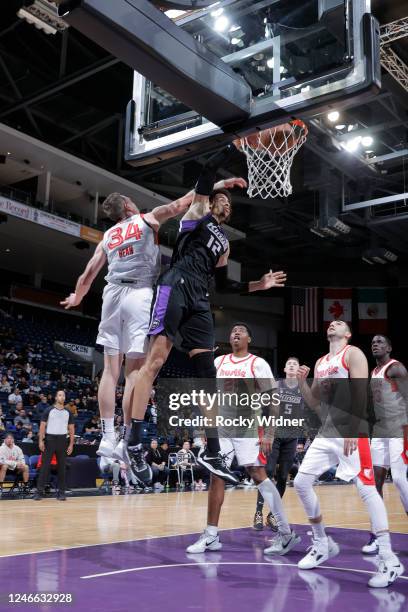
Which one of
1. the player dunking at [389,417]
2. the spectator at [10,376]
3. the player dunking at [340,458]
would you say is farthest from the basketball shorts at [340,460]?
the spectator at [10,376]

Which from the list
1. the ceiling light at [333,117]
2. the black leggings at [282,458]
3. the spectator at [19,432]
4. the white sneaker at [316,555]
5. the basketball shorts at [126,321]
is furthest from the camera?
the spectator at [19,432]

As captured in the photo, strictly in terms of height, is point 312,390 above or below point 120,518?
above

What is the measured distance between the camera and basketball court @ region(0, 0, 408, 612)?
387 cm

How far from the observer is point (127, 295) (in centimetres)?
473

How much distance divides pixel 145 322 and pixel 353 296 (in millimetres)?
26319

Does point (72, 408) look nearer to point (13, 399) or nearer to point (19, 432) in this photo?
point (13, 399)

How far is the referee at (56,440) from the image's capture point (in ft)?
36.4

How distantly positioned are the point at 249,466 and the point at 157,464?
9445 mm

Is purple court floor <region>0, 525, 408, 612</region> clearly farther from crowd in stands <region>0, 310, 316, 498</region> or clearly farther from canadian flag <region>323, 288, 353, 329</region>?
canadian flag <region>323, 288, 353, 329</region>

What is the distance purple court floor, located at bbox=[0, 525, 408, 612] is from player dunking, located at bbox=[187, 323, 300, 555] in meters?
0.15

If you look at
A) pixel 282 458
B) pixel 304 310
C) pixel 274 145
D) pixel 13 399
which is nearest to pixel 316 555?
pixel 282 458

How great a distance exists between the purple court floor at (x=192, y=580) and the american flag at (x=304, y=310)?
78.7 feet

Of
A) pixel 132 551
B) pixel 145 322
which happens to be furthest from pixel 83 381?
pixel 145 322

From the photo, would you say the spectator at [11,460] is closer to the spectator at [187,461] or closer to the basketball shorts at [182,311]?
the spectator at [187,461]
